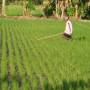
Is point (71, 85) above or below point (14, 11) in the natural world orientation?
above

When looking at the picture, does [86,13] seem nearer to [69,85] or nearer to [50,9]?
[50,9]

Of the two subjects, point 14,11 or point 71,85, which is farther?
point 14,11

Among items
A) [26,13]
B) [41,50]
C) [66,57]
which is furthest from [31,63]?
[26,13]

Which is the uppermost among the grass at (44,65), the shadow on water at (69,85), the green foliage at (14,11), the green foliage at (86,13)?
the shadow on water at (69,85)

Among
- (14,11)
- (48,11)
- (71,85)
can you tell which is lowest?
(14,11)

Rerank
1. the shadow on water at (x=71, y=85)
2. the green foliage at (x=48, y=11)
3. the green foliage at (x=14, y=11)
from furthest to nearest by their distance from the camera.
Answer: the green foliage at (x=14, y=11), the green foliage at (x=48, y=11), the shadow on water at (x=71, y=85)

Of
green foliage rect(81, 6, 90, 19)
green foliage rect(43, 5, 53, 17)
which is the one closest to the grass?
green foliage rect(81, 6, 90, 19)

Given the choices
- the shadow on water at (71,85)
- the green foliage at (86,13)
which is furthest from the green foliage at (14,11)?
the shadow on water at (71,85)

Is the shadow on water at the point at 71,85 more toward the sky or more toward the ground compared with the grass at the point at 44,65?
more toward the sky

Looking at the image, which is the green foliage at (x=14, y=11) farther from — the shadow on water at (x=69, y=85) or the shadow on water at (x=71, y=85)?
the shadow on water at (x=71, y=85)

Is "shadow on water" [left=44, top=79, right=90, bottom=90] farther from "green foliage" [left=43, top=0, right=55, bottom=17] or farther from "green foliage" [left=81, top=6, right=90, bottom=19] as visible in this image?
"green foliage" [left=43, top=0, right=55, bottom=17]

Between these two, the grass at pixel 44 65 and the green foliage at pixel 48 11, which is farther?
the green foliage at pixel 48 11

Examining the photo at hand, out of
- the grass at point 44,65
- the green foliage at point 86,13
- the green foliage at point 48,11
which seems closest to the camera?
the grass at point 44,65

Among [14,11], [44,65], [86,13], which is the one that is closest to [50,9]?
[86,13]
